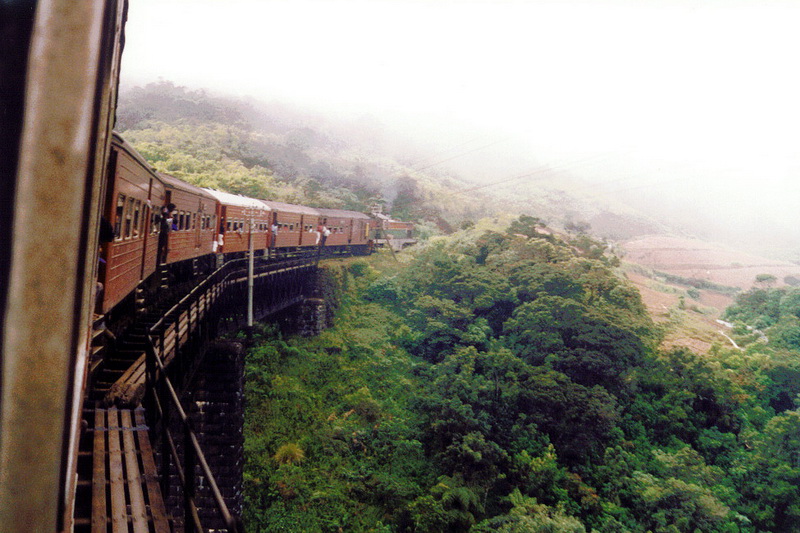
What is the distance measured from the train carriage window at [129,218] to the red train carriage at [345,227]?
1444 cm

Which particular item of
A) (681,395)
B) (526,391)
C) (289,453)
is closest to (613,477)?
(526,391)

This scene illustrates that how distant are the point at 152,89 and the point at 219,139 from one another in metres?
14.8

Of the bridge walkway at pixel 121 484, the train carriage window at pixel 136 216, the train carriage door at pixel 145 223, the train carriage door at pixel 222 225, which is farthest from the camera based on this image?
the train carriage door at pixel 222 225

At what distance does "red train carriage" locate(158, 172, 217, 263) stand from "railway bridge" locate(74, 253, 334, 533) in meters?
0.77

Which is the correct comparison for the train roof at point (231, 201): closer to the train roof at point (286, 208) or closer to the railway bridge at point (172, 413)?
the train roof at point (286, 208)

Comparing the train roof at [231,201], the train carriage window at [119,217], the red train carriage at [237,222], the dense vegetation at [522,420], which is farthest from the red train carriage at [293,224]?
the train carriage window at [119,217]

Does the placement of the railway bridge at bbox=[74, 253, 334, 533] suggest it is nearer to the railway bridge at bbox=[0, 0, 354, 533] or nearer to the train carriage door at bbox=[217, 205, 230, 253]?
the train carriage door at bbox=[217, 205, 230, 253]

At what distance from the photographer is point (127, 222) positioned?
18.9 ft

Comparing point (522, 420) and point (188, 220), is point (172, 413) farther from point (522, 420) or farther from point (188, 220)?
point (522, 420)

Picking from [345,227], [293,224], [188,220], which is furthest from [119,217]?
[345,227]

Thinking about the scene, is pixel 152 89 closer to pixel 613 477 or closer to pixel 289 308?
pixel 289 308

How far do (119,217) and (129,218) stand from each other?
59cm

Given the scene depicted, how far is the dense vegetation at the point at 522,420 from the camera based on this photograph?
12844mm

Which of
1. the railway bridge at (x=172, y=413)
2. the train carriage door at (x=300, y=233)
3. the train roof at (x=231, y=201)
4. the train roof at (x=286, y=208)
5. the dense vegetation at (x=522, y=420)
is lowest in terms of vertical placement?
the dense vegetation at (x=522, y=420)
